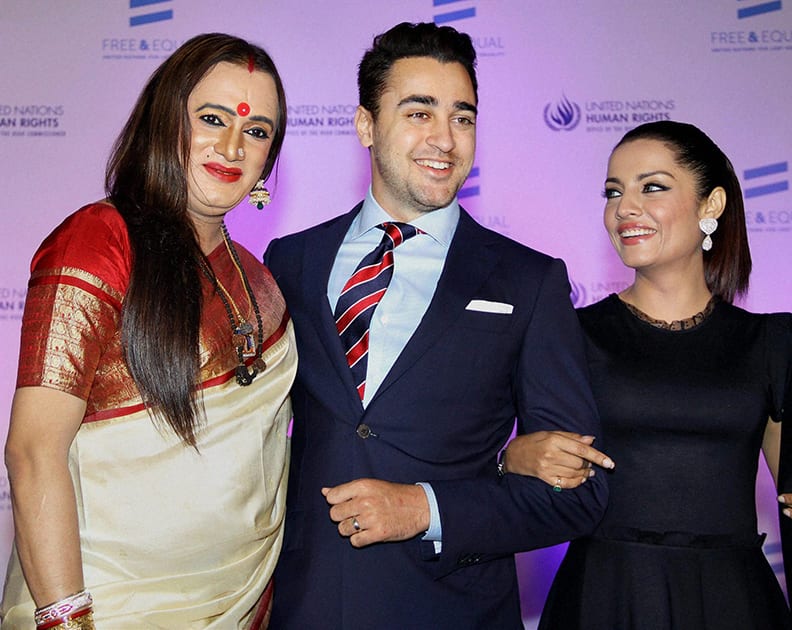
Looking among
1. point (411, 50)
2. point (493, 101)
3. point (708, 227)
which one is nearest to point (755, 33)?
point (493, 101)

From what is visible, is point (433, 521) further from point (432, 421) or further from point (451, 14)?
point (451, 14)

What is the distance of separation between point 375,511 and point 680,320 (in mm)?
1087

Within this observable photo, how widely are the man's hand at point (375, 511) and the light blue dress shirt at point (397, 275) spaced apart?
0.17ft

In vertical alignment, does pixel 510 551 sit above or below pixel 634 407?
below

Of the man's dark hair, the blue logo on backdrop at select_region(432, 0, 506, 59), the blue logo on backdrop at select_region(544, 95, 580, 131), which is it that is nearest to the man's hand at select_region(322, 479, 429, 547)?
the man's dark hair

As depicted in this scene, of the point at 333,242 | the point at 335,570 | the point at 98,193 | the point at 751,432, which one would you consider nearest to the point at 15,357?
the point at 98,193

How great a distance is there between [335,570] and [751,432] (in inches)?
43.1

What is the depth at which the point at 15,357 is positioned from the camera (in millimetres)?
4277

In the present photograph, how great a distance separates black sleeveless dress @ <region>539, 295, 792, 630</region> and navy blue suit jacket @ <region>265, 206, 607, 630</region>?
0.24 m

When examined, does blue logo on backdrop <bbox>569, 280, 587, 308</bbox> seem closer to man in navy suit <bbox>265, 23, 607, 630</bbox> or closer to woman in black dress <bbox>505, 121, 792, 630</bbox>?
woman in black dress <bbox>505, 121, 792, 630</bbox>

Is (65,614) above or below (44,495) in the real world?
below

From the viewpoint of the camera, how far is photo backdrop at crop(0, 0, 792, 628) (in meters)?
4.41

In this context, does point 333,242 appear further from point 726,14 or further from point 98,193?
point 726,14

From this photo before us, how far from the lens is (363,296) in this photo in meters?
2.27
